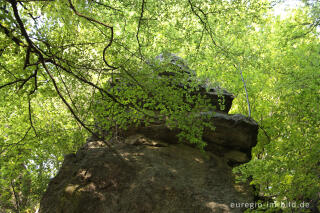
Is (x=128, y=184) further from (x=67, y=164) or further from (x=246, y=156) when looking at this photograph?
(x=246, y=156)

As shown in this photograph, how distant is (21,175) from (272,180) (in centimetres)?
1323

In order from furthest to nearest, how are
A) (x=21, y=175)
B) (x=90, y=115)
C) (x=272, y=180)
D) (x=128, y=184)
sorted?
(x=21, y=175), (x=90, y=115), (x=128, y=184), (x=272, y=180)

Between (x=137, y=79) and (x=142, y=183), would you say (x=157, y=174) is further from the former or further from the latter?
(x=137, y=79)

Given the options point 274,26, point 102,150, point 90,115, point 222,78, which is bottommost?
point 102,150

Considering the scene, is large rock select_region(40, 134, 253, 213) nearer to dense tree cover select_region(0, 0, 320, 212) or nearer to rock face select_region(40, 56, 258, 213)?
rock face select_region(40, 56, 258, 213)

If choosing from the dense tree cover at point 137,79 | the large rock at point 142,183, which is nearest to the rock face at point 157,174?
the large rock at point 142,183

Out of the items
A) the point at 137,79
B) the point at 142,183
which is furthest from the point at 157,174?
the point at 137,79

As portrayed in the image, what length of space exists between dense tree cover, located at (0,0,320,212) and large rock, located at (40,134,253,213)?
3.07ft

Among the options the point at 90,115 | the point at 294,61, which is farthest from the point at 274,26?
the point at 90,115

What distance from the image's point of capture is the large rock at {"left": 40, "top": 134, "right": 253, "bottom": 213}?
21.5 feet

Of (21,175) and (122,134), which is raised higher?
(122,134)

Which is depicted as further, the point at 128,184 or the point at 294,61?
the point at 294,61

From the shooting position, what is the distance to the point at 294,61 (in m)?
13.7

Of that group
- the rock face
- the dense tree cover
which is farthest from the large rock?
the dense tree cover
